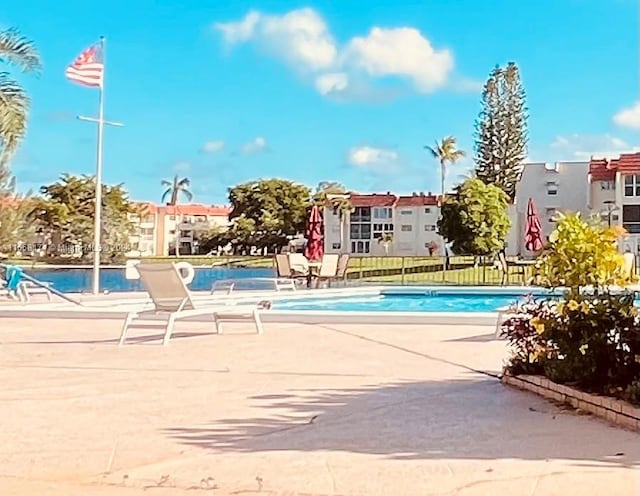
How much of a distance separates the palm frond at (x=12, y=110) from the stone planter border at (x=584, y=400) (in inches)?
330

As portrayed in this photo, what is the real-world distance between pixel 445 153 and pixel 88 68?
107 feet

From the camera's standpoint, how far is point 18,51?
11.9m

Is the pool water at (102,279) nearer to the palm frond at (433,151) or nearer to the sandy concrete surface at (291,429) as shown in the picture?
the sandy concrete surface at (291,429)

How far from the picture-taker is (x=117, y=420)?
444 centimetres

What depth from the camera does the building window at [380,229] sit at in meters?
46.6

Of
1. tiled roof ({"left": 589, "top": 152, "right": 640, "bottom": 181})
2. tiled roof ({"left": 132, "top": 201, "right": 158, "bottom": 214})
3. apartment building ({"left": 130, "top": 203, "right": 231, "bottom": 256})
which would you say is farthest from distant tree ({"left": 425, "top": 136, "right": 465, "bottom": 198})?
tiled roof ({"left": 132, "top": 201, "right": 158, "bottom": 214})

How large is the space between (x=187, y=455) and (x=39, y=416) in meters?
1.28

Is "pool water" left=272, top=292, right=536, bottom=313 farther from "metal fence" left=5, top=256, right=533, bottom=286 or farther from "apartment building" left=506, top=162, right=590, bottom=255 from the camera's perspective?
"apartment building" left=506, top=162, right=590, bottom=255

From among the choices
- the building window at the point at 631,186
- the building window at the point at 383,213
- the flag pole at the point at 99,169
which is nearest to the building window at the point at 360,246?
the building window at the point at 383,213

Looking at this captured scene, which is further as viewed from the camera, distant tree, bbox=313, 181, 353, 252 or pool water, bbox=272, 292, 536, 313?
distant tree, bbox=313, 181, 353, 252

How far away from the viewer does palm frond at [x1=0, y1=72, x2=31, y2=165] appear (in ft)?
37.0

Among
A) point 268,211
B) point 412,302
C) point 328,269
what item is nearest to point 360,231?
point 268,211

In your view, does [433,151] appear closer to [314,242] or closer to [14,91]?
[314,242]

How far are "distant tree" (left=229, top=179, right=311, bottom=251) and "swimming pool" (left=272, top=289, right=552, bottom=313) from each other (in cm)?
2141
